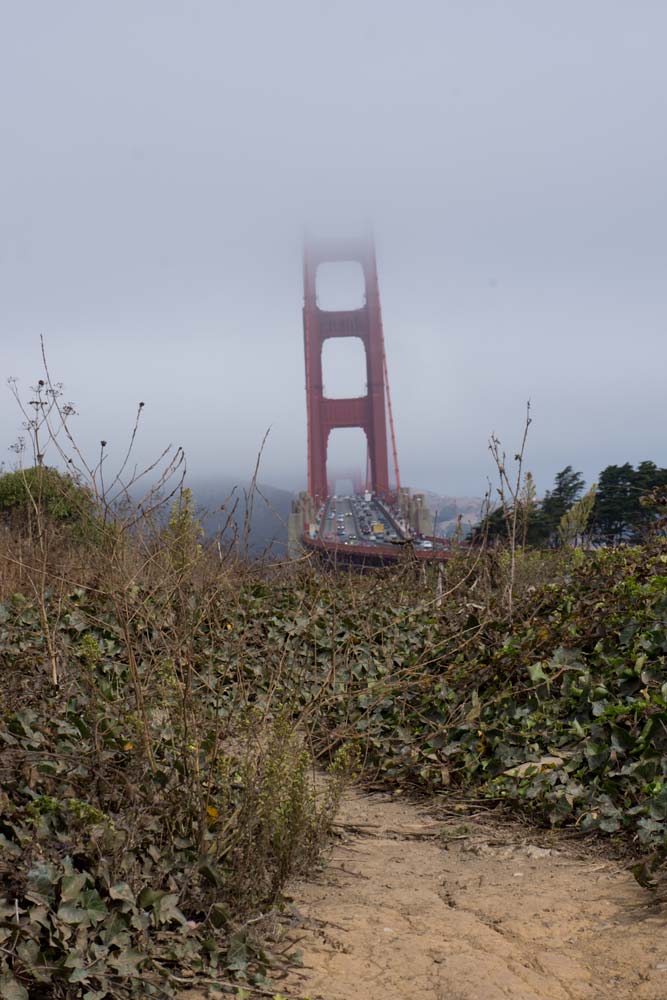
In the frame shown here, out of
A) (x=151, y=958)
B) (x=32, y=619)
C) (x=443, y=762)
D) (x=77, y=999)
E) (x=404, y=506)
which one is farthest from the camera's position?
(x=404, y=506)

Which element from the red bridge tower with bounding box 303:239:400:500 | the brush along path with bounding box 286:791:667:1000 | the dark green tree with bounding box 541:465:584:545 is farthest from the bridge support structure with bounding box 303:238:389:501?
the brush along path with bounding box 286:791:667:1000

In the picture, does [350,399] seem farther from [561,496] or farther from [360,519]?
[561,496]

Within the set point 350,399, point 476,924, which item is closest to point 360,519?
point 350,399

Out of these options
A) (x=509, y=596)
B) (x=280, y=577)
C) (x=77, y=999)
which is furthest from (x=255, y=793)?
(x=280, y=577)

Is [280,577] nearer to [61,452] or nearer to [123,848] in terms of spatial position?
[61,452]

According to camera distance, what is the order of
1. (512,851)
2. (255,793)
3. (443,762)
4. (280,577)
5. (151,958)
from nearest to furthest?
(151,958), (255,793), (512,851), (443,762), (280,577)

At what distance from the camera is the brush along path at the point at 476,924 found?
8.31 feet

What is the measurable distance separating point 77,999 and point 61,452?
5.46 feet

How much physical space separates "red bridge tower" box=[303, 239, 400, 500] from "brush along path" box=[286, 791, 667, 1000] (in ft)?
156

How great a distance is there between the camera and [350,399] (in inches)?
2165

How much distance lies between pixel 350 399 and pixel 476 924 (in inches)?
2070

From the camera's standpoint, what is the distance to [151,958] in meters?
2.50

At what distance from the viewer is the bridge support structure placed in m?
53.7

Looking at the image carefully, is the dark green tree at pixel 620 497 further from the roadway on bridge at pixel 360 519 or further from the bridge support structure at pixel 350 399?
the bridge support structure at pixel 350 399
